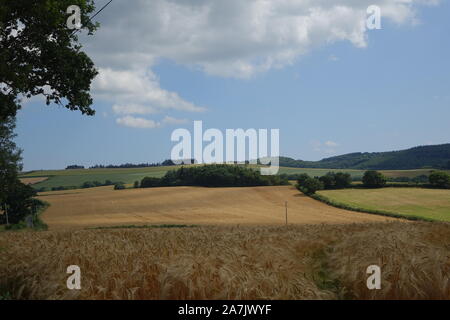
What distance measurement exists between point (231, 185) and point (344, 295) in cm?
7351

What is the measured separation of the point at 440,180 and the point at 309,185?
23162mm

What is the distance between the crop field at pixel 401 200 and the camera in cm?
5067

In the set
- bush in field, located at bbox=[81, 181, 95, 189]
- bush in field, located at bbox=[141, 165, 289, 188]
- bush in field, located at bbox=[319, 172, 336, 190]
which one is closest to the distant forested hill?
bush in field, located at bbox=[141, 165, 289, 188]

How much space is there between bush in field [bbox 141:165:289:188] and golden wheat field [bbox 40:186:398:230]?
15.6 ft

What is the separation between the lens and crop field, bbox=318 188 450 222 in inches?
1995

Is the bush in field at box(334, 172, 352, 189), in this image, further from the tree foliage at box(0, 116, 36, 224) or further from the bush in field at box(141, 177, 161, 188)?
the tree foliage at box(0, 116, 36, 224)

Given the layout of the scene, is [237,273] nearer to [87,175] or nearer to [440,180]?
[440,180]

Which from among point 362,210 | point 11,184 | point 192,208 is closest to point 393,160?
point 362,210

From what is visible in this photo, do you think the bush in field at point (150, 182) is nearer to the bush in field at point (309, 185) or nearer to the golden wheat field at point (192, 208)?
the golden wheat field at point (192, 208)

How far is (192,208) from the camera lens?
59.8 meters
